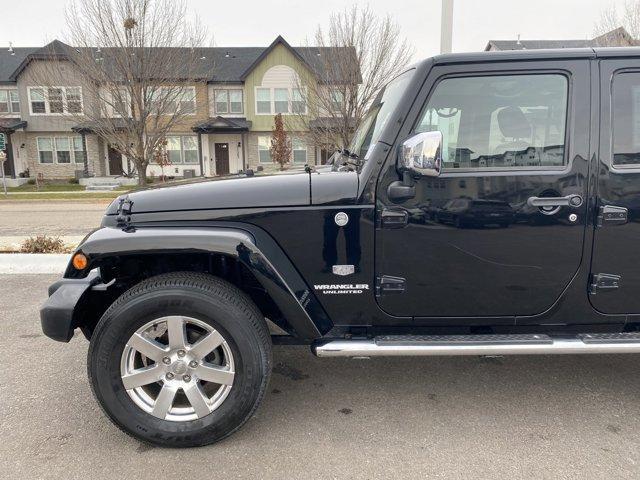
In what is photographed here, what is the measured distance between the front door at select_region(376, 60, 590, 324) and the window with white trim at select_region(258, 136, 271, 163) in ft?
87.0

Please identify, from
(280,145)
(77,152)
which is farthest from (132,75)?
(77,152)

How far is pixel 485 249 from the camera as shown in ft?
8.45

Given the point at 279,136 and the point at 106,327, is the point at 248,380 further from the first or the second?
the point at 279,136

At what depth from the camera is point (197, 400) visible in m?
2.53

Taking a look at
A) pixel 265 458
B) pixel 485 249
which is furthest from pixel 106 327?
pixel 485 249

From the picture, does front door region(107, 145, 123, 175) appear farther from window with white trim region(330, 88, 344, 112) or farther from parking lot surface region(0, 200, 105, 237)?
window with white trim region(330, 88, 344, 112)

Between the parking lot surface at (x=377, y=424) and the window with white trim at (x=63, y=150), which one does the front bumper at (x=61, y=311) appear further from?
the window with white trim at (x=63, y=150)

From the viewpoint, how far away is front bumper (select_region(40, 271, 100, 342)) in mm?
2551

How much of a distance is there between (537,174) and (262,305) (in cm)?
171

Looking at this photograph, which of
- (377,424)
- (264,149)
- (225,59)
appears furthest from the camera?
(225,59)

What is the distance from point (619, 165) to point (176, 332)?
2514 mm

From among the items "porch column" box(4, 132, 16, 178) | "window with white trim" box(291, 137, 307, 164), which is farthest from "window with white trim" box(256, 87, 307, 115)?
"porch column" box(4, 132, 16, 178)

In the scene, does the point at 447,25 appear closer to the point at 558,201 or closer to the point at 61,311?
the point at 558,201

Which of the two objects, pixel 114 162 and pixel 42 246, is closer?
pixel 42 246
